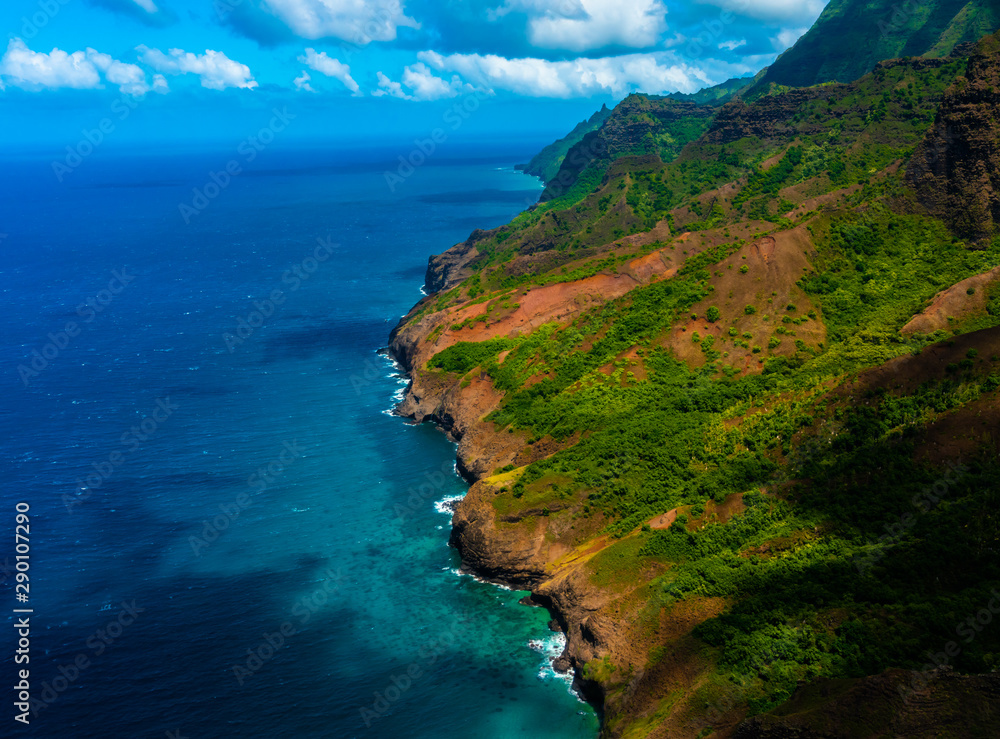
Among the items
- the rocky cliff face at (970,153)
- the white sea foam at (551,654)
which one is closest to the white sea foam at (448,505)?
the white sea foam at (551,654)

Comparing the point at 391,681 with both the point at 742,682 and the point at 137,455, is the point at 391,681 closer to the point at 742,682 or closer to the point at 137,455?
the point at 742,682

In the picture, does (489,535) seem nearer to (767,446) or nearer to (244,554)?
(244,554)

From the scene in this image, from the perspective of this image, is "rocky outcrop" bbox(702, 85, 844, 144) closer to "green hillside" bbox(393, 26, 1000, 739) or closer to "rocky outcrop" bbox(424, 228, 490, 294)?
"green hillside" bbox(393, 26, 1000, 739)

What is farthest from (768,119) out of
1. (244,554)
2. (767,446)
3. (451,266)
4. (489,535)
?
(244,554)

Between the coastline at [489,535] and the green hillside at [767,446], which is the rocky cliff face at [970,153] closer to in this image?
the green hillside at [767,446]

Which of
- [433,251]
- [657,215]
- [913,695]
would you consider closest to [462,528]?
[913,695]

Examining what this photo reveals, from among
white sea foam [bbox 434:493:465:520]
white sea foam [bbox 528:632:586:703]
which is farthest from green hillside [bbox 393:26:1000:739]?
white sea foam [bbox 434:493:465:520]

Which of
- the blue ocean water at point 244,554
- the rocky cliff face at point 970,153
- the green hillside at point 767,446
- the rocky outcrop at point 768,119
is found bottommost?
the blue ocean water at point 244,554

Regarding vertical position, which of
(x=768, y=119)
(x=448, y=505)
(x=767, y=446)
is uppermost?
(x=768, y=119)
